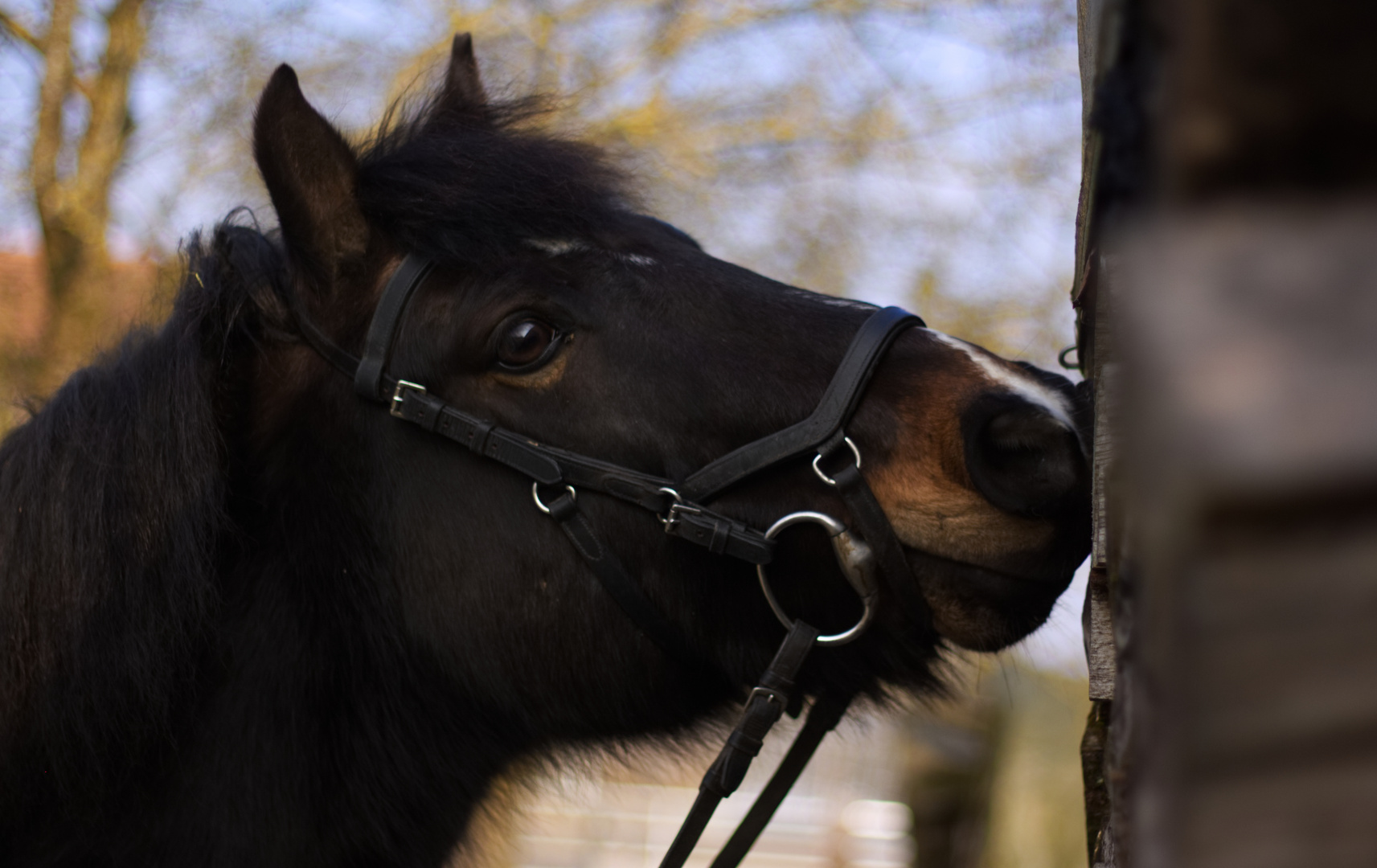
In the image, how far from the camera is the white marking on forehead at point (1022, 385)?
172cm

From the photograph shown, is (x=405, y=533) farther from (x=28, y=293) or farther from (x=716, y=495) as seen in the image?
(x=28, y=293)

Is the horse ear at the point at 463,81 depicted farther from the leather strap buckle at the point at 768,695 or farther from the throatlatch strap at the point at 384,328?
the leather strap buckle at the point at 768,695

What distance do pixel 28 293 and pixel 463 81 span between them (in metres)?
5.87

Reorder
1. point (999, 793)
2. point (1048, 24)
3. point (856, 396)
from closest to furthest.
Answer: point (856, 396)
point (1048, 24)
point (999, 793)

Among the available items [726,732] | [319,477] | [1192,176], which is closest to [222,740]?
[319,477]

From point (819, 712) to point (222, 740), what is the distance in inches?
47.5

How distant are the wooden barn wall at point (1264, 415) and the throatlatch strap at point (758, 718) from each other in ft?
4.72

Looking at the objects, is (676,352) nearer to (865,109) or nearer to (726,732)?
(726,732)

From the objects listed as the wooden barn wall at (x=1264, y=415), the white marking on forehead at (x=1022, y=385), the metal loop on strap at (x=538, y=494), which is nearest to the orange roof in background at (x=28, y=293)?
the metal loop on strap at (x=538, y=494)

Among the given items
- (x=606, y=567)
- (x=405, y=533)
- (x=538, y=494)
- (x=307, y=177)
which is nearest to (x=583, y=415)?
(x=538, y=494)

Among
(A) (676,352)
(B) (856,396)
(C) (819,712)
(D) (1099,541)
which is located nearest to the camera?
(D) (1099,541)

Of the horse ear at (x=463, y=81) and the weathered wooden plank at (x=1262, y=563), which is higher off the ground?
the horse ear at (x=463, y=81)

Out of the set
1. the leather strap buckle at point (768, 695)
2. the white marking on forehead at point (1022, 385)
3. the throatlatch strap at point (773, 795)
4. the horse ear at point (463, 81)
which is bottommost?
the throatlatch strap at point (773, 795)

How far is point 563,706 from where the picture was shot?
6.73ft
